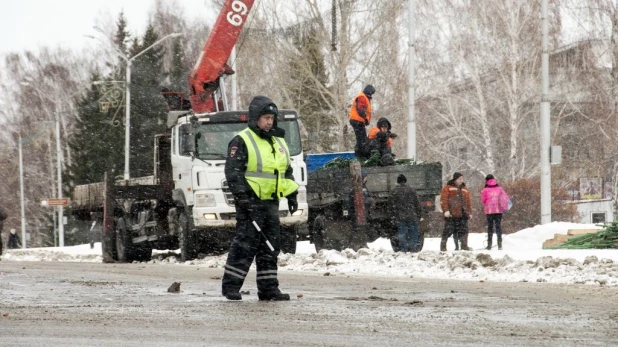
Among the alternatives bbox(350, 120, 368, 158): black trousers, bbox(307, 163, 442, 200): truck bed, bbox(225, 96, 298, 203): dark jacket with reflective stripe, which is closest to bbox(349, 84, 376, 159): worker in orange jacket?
bbox(350, 120, 368, 158): black trousers

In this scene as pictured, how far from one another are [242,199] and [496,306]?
2394 millimetres

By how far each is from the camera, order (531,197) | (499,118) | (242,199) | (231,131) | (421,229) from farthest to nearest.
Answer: (499,118), (531,197), (421,229), (231,131), (242,199)

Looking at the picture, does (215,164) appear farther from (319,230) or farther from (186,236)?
(319,230)

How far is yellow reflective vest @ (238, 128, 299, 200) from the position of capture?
11.0 metres

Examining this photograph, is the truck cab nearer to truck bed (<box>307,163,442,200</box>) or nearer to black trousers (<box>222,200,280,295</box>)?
truck bed (<box>307,163,442,200</box>)

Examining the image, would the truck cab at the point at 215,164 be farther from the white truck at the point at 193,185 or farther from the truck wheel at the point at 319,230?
the truck wheel at the point at 319,230

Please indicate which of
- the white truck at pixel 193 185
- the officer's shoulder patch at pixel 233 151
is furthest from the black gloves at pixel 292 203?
the white truck at pixel 193 185

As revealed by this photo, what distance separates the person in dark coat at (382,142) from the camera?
2270 cm

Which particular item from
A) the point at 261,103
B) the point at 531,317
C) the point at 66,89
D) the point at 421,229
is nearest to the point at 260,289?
the point at 261,103

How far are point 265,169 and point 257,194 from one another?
239mm

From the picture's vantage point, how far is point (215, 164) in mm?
21297

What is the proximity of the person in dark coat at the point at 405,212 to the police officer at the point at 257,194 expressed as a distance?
10.5m

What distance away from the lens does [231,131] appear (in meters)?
21.3

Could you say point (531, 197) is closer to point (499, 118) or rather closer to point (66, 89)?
point (499, 118)
